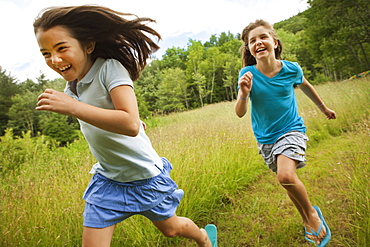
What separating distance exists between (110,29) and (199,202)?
2095 millimetres

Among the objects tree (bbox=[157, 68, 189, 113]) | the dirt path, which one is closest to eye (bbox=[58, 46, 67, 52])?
the dirt path

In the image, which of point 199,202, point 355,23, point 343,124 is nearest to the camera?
point 199,202

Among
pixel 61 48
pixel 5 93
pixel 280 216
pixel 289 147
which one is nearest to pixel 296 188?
pixel 289 147

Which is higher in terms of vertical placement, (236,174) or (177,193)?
(177,193)

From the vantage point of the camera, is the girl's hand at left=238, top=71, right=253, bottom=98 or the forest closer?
the girl's hand at left=238, top=71, right=253, bottom=98

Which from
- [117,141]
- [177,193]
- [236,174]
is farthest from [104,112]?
[236,174]

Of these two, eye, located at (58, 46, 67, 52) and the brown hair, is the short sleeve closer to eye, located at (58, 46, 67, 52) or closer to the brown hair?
eye, located at (58, 46, 67, 52)

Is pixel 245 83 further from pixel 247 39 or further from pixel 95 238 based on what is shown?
pixel 95 238

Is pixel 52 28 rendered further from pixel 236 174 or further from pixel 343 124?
pixel 343 124

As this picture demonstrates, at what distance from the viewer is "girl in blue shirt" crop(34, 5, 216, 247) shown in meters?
1.22

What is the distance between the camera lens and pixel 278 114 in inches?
89.4

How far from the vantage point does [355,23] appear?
44.8 feet

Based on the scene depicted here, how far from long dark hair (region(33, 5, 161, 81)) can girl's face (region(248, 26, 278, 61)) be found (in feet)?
3.55

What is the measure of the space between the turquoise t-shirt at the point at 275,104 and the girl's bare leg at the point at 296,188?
0.98 ft
